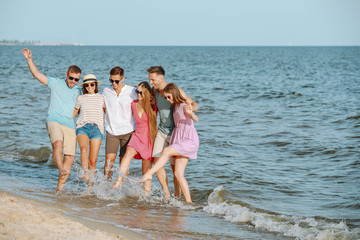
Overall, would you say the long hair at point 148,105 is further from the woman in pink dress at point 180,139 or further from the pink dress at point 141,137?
the woman in pink dress at point 180,139

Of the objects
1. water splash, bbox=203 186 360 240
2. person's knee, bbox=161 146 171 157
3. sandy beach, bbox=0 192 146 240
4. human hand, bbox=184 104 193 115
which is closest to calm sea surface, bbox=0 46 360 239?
water splash, bbox=203 186 360 240

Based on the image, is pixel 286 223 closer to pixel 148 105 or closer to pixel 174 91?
pixel 174 91

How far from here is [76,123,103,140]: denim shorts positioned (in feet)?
22.2

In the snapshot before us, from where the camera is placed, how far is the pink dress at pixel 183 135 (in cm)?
623

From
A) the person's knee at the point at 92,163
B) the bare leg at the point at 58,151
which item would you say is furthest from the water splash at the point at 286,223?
the bare leg at the point at 58,151

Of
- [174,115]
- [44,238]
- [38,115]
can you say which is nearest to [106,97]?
[174,115]

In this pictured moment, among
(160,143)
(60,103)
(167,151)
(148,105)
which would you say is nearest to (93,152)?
(60,103)

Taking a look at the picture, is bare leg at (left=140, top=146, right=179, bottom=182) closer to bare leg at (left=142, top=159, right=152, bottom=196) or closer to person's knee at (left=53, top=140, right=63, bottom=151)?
bare leg at (left=142, top=159, right=152, bottom=196)

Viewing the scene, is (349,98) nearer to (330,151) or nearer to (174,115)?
(330,151)

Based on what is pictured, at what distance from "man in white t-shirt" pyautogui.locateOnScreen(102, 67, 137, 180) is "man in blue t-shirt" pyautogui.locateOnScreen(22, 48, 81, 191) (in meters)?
0.50

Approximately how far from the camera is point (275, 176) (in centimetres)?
926

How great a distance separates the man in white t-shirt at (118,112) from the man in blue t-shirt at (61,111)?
50 centimetres

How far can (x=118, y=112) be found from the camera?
6660 mm

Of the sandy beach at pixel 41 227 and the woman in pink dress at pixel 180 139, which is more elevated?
the woman in pink dress at pixel 180 139
